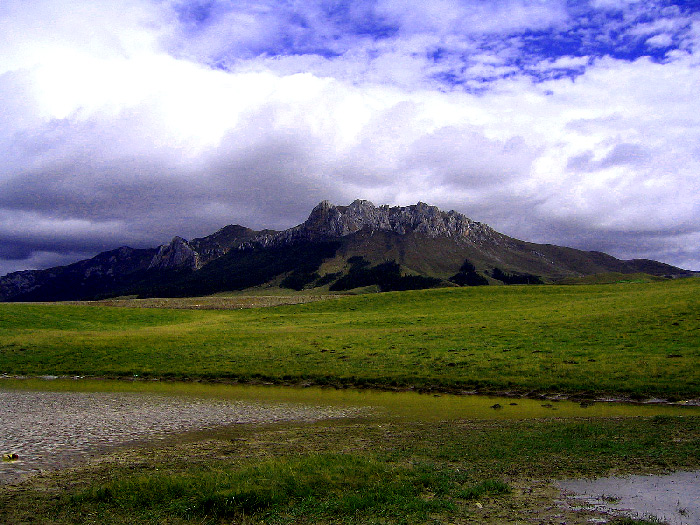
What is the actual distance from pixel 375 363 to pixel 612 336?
25152 mm

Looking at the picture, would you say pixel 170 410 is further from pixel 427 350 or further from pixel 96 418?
pixel 427 350

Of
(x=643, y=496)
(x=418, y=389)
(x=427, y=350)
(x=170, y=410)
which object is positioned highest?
(x=643, y=496)

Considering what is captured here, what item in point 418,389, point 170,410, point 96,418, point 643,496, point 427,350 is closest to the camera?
point 643,496

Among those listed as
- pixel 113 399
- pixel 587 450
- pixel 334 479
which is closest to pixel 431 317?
pixel 113 399

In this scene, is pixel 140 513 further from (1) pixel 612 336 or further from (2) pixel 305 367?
(1) pixel 612 336

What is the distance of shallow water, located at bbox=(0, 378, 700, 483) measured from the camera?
20859 millimetres

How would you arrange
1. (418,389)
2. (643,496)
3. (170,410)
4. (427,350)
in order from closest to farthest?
1. (643,496)
2. (170,410)
3. (418,389)
4. (427,350)

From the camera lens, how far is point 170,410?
1133 inches

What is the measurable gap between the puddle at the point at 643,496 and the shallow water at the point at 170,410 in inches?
517

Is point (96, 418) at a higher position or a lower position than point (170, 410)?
higher

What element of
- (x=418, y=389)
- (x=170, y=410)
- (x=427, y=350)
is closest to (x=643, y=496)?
(x=170, y=410)

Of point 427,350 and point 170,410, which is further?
point 427,350

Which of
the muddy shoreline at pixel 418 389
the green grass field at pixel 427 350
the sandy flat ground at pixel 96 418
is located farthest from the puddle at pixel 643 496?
the green grass field at pixel 427 350

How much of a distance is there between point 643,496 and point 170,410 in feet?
80.5
